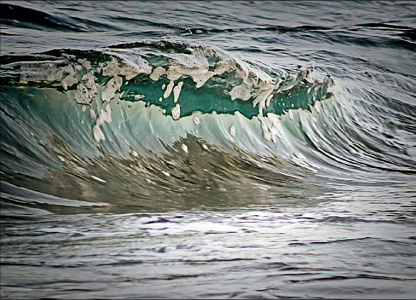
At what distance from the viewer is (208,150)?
6.84ft

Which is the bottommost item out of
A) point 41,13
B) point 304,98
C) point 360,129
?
point 360,129

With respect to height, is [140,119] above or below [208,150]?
above

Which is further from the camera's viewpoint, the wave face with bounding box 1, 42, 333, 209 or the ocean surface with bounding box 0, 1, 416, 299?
the wave face with bounding box 1, 42, 333, 209

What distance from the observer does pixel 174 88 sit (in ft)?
7.32

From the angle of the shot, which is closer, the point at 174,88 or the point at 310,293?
the point at 310,293

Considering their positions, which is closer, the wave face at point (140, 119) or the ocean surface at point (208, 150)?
the ocean surface at point (208, 150)

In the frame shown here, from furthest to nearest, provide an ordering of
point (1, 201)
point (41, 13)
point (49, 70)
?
point (41, 13), point (49, 70), point (1, 201)

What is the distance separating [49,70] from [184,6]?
1.60 meters

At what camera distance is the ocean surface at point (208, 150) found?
864 millimetres

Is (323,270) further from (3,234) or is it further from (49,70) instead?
(49,70)

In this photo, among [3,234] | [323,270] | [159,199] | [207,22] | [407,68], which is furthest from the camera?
[407,68]

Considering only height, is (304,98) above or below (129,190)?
above

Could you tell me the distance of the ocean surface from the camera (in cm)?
86

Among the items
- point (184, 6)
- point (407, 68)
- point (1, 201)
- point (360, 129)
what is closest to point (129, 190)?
point (1, 201)
